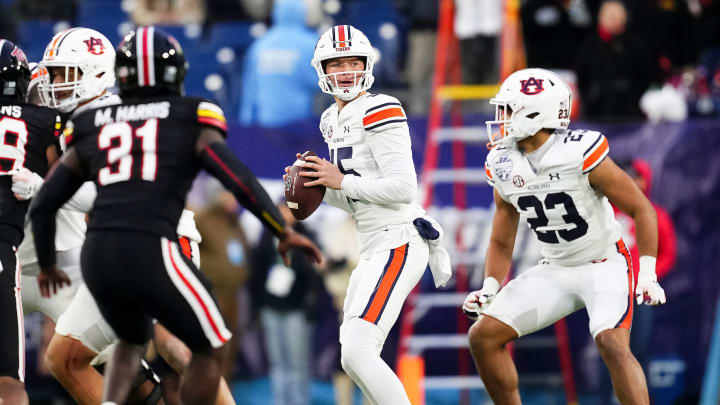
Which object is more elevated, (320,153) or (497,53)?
(497,53)

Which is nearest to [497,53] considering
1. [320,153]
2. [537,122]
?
[320,153]

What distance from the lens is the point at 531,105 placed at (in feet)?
19.6

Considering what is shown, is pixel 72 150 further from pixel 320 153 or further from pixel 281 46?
pixel 281 46

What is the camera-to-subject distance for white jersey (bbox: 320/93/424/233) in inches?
222

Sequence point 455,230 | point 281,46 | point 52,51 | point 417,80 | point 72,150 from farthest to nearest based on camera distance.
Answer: point 417,80 < point 281,46 < point 455,230 < point 52,51 < point 72,150

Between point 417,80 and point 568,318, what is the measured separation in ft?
8.65

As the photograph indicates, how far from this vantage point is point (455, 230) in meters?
9.33

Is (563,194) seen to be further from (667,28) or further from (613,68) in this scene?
(667,28)

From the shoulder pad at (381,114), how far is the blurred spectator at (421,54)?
4.86 m

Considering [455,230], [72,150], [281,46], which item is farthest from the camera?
[281,46]

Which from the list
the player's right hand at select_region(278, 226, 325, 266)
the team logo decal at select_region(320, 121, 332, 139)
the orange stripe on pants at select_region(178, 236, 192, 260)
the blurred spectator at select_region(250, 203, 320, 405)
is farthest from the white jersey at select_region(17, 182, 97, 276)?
the blurred spectator at select_region(250, 203, 320, 405)

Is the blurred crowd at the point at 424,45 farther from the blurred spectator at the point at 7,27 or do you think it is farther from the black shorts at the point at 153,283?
the black shorts at the point at 153,283

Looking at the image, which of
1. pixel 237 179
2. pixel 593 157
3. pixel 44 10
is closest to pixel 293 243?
pixel 237 179

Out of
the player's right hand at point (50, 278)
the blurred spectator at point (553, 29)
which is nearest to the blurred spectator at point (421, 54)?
the blurred spectator at point (553, 29)
